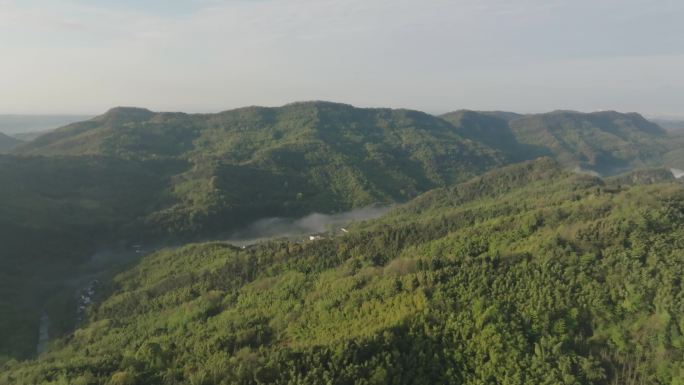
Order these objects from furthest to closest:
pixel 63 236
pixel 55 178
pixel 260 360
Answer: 1. pixel 55 178
2. pixel 63 236
3. pixel 260 360

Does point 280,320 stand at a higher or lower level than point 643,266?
lower

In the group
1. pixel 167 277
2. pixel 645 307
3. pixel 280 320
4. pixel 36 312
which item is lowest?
pixel 36 312

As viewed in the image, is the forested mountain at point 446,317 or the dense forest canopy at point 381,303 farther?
the dense forest canopy at point 381,303

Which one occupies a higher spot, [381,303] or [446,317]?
[446,317]

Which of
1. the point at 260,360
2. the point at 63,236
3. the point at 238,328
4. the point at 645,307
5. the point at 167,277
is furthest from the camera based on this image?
the point at 63,236

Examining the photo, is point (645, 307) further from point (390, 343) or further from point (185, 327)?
point (185, 327)

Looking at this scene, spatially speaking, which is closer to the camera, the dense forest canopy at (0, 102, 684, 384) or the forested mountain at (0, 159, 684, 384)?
the forested mountain at (0, 159, 684, 384)

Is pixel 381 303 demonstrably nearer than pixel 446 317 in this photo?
No

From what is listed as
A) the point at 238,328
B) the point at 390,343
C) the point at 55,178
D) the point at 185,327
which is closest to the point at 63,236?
the point at 55,178
